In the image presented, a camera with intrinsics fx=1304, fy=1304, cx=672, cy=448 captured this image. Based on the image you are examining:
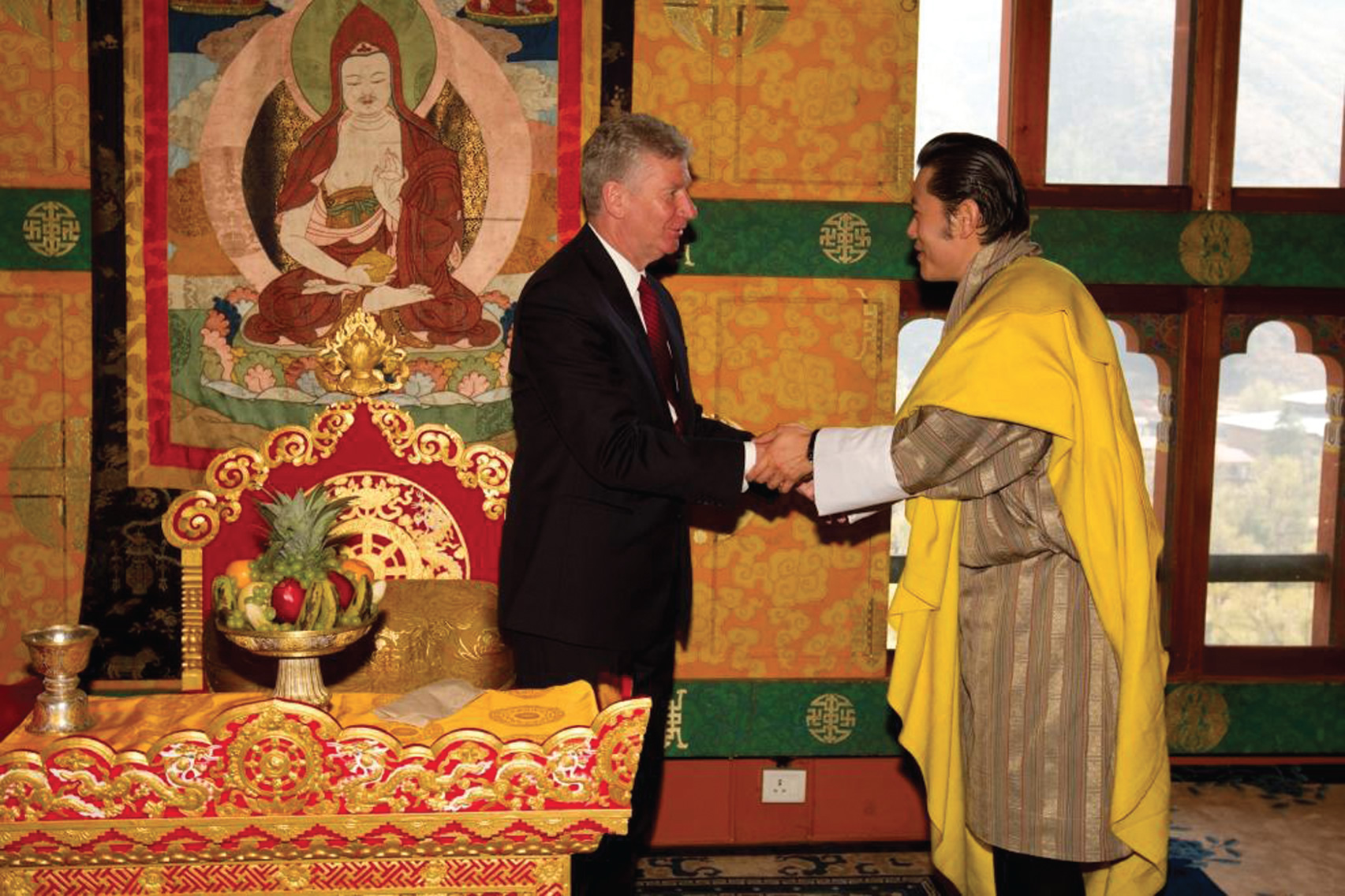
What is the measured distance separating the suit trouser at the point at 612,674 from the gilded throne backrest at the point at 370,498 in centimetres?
55

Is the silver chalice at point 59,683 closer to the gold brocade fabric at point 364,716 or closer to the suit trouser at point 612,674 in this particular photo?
the gold brocade fabric at point 364,716

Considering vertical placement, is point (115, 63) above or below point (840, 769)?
above

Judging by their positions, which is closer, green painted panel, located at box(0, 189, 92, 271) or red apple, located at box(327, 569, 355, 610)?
red apple, located at box(327, 569, 355, 610)

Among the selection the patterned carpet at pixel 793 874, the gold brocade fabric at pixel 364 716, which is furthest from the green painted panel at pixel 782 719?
the gold brocade fabric at pixel 364 716

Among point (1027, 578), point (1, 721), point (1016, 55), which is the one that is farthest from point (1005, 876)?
point (1016, 55)

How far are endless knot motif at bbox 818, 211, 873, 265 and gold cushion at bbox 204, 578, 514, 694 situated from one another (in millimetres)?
1481

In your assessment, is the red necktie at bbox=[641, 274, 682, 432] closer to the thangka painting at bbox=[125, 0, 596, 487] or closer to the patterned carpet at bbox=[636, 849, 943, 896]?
the thangka painting at bbox=[125, 0, 596, 487]

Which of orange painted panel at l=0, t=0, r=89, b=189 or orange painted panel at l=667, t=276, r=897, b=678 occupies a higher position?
orange painted panel at l=0, t=0, r=89, b=189

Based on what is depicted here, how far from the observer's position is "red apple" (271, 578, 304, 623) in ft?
7.40

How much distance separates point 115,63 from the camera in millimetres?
3803

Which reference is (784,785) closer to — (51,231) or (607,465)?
(607,465)

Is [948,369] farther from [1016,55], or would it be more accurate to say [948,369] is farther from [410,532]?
[1016,55]

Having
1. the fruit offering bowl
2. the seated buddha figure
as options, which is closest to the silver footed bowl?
the fruit offering bowl

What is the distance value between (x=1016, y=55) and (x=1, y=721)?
137 inches
